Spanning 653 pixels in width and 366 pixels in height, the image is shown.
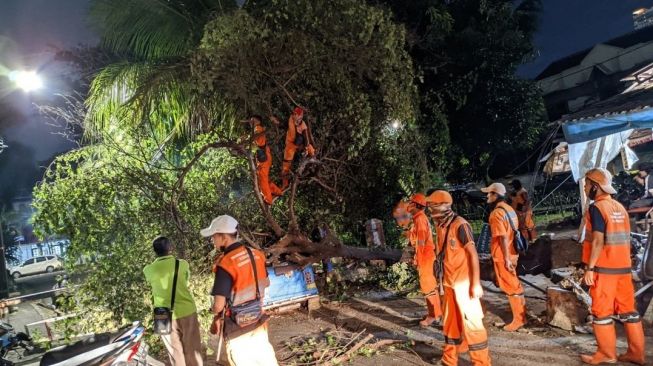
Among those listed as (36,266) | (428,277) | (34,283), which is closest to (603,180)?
(428,277)

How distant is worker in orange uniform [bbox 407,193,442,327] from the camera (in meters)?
5.89

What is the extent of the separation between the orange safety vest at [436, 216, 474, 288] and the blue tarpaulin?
5.41m

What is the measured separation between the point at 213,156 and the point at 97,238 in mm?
2555

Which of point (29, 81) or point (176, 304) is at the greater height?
point (29, 81)

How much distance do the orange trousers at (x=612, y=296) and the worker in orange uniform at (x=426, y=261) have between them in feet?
6.54

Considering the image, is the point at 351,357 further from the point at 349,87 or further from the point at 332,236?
the point at 349,87

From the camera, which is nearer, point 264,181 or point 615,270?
point 615,270

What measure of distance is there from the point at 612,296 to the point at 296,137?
210 inches

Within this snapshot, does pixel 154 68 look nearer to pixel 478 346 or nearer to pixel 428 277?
pixel 428 277

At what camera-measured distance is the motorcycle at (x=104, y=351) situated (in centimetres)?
376

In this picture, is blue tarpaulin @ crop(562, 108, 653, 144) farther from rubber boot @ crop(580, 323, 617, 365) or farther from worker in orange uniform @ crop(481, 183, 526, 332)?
rubber boot @ crop(580, 323, 617, 365)

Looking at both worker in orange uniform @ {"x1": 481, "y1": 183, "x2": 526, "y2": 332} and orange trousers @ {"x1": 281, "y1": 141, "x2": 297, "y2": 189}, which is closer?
worker in orange uniform @ {"x1": 481, "y1": 183, "x2": 526, "y2": 332}

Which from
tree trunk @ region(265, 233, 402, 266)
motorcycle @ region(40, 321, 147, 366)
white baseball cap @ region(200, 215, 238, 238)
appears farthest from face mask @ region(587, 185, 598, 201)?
motorcycle @ region(40, 321, 147, 366)

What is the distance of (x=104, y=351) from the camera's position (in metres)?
3.89
